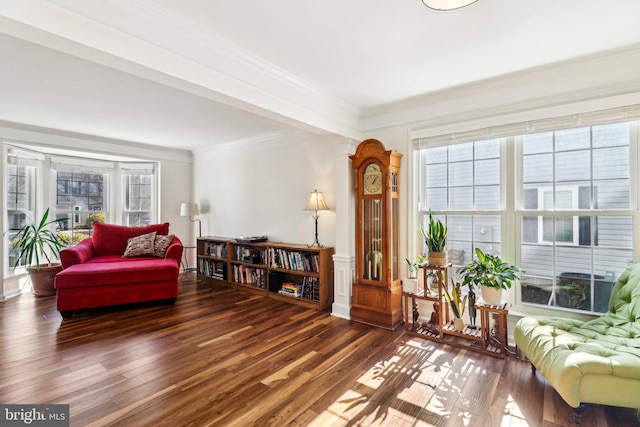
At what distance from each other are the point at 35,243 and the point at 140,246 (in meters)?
1.37

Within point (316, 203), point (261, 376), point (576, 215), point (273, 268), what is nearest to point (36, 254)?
point (273, 268)

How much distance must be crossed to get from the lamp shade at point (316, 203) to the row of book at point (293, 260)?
585mm

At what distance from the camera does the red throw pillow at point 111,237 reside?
4.63 metres

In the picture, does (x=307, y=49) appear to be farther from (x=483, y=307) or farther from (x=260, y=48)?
(x=483, y=307)

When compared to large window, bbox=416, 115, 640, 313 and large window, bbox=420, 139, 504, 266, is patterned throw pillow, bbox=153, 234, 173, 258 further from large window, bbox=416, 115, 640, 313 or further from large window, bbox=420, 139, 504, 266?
large window, bbox=416, 115, 640, 313

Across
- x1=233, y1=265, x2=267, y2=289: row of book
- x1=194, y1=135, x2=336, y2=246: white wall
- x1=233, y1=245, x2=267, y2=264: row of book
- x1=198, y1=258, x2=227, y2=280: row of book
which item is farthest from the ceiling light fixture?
x1=198, y1=258, x2=227, y2=280: row of book

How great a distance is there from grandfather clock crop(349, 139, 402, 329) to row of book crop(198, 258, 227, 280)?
2.48 meters

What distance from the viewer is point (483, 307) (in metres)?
2.64

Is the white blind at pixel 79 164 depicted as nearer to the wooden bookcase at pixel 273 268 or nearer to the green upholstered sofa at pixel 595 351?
the wooden bookcase at pixel 273 268

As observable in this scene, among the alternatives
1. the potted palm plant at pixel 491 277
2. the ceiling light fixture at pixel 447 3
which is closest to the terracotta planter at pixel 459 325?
the potted palm plant at pixel 491 277

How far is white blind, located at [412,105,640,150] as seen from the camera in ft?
7.84

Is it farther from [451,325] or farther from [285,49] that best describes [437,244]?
[285,49]

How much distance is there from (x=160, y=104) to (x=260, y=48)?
1.71 m

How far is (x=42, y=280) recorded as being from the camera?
14.1 feet
